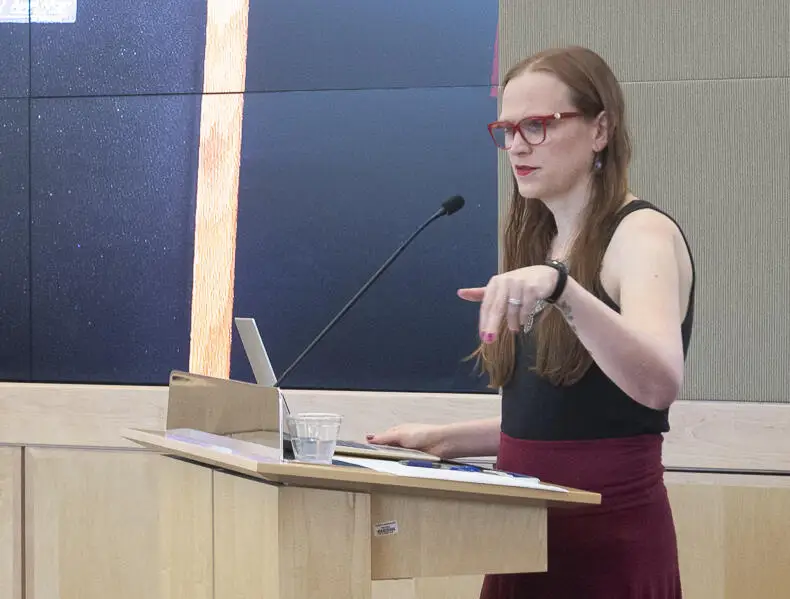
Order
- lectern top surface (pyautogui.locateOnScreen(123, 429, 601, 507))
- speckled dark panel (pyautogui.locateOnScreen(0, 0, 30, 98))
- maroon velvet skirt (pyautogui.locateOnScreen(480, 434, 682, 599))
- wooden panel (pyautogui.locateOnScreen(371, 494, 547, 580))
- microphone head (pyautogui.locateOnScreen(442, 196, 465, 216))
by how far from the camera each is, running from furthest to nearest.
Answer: speckled dark panel (pyautogui.locateOnScreen(0, 0, 30, 98)) < microphone head (pyautogui.locateOnScreen(442, 196, 465, 216)) < maroon velvet skirt (pyautogui.locateOnScreen(480, 434, 682, 599)) < wooden panel (pyautogui.locateOnScreen(371, 494, 547, 580)) < lectern top surface (pyautogui.locateOnScreen(123, 429, 601, 507))

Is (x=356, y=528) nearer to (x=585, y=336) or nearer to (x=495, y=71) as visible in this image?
(x=585, y=336)

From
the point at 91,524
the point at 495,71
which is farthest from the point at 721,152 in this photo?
the point at 91,524

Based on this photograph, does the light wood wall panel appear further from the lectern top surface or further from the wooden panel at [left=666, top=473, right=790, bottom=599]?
the lectern top surface

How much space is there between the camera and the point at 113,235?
11.2 ft

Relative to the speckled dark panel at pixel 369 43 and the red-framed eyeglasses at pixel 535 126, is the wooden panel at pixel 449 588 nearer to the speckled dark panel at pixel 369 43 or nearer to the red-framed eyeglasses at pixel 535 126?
the speckled dark panel at pixel 369 43

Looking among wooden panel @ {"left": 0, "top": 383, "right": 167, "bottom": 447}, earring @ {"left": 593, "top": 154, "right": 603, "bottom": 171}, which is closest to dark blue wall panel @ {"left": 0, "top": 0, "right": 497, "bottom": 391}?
wooden panel @ {"left": 0, "top": 383, "right": 167, "bottom": 447}

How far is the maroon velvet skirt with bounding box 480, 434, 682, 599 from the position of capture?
1398mm

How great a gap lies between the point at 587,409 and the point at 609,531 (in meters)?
0.16

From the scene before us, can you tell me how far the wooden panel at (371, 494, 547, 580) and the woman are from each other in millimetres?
148

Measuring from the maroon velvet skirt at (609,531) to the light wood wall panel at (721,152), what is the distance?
139 cm

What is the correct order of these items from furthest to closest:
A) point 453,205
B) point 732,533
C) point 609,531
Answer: point 732,533 < point 453,205 < point 609,531

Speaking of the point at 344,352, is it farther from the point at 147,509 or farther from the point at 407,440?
the point at 407,440

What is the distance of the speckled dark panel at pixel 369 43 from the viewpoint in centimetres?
315

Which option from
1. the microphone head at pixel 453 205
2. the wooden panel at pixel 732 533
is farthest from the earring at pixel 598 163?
the wooden panel at pixel 732 533
